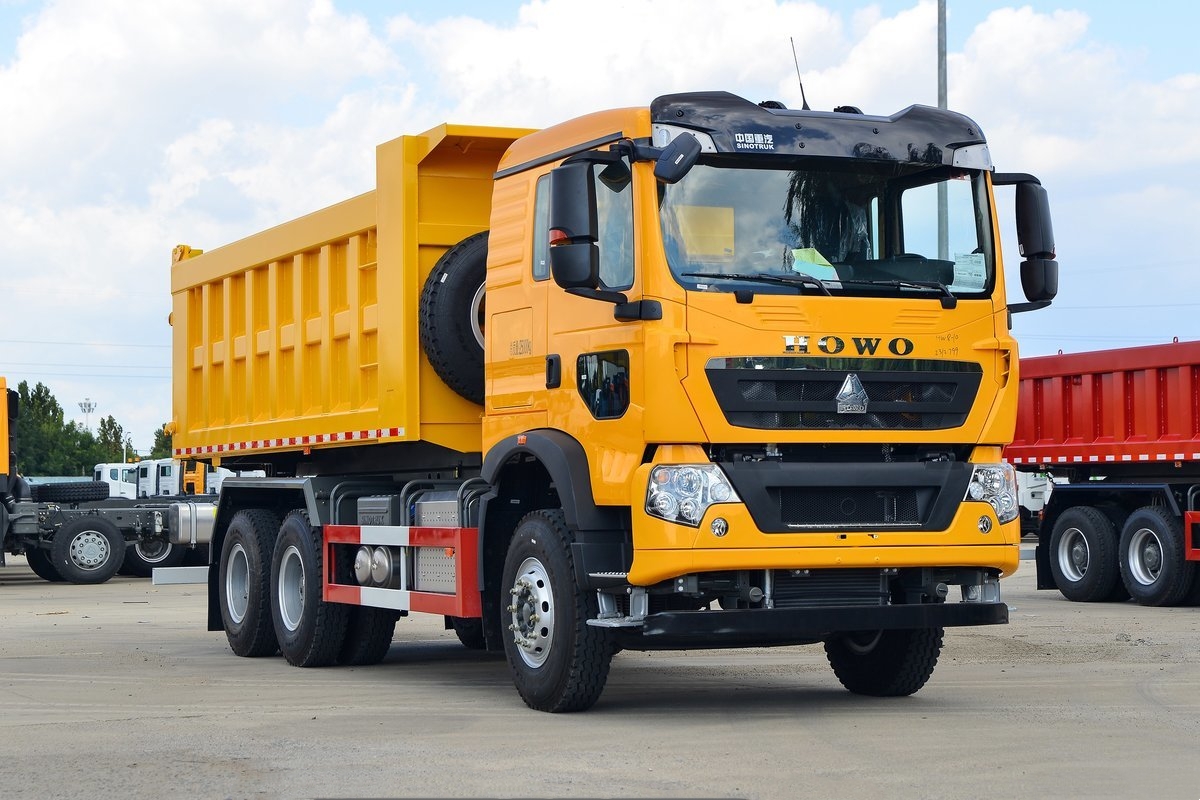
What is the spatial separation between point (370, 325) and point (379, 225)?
2.37 feet

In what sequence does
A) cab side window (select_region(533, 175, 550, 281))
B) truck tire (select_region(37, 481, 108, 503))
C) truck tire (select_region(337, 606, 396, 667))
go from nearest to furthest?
cab side window (select_region(533, 175, 550, 281)), truck tire (select_region(337, 606, 396, 667)), truck tire (select_region(37, 481, 108, 503))

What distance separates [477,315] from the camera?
11469mm

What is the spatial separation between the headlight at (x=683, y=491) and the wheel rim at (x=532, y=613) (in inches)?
41.8

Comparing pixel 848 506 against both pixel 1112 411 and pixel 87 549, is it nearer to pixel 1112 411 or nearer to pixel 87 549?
pixel 1112 411

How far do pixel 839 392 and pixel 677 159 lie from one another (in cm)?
147

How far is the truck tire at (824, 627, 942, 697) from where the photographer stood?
10.7 meters

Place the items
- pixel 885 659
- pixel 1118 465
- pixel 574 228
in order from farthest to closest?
pixel 1118 465 → pixel 885 659 → pixel 574 228

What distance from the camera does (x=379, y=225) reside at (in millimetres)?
12016

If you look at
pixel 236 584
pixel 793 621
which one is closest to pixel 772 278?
pixel 793 621

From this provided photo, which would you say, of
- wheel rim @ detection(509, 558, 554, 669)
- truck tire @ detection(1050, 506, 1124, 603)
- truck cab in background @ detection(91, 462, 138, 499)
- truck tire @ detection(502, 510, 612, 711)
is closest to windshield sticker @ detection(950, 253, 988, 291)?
truck tire @ detection(502, 510, 612, 711)

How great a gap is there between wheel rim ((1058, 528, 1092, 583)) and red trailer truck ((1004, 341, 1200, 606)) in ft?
0.04

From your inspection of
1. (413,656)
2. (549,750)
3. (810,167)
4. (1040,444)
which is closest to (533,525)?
(549,750)

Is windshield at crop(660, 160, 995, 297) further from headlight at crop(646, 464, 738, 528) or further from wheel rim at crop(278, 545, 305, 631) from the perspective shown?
wheel rim at crop(278, 545, 305, 631)

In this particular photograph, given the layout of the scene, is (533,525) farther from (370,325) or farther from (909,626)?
(370,325)
